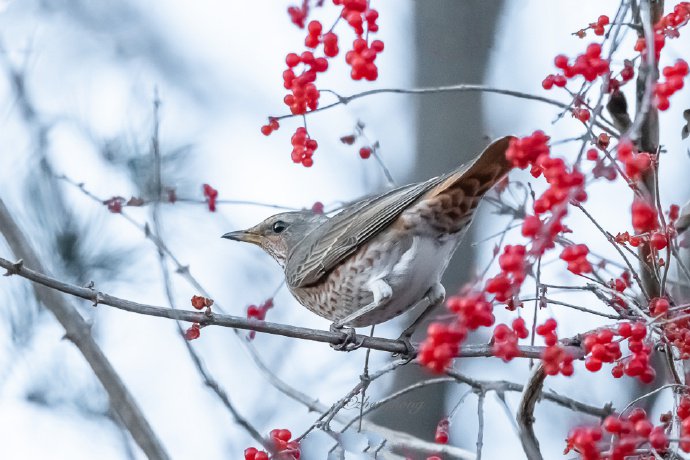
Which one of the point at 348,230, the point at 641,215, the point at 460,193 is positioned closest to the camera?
the point at 641,215

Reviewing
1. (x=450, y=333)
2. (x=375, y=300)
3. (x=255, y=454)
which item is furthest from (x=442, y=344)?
(x=375, y=300)

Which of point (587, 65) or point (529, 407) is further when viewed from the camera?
point (529, 407)

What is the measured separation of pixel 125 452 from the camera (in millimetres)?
2957

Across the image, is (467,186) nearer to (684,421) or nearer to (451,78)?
(684,421)

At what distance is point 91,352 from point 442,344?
107 cm

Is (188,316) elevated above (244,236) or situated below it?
below

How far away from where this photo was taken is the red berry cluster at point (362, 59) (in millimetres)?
2945

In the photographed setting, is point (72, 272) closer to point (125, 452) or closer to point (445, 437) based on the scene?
point (125, 452)

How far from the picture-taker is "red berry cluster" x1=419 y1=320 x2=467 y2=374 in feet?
7.39

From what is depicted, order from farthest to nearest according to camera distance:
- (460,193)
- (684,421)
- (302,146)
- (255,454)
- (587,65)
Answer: (460,193), (302,146), (255,454), (587,65), (684,421)

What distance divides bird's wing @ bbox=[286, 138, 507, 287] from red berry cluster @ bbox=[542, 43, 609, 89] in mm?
597

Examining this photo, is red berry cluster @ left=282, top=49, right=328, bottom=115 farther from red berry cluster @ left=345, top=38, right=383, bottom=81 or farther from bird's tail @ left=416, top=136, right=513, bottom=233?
bird's tail @ left=416, top=136, right=513, bottom=233

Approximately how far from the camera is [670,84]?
241cm

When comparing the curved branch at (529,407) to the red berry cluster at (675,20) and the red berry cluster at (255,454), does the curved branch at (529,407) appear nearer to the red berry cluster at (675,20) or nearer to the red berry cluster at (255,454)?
the red berry cluster at (255,454)
